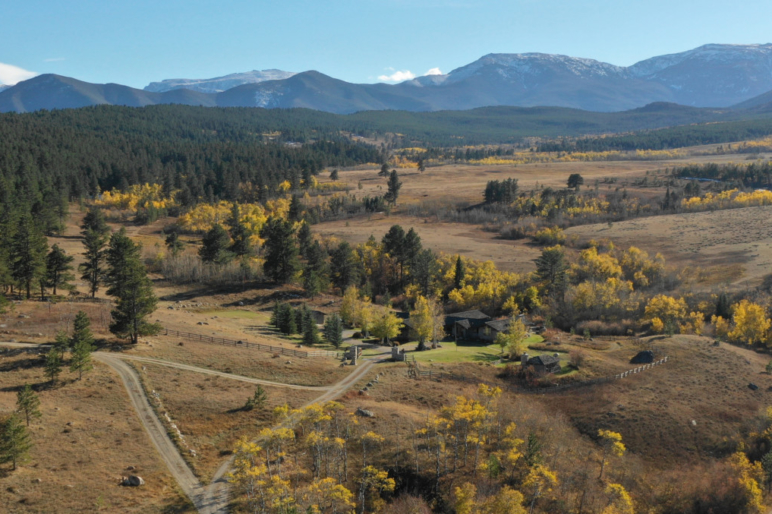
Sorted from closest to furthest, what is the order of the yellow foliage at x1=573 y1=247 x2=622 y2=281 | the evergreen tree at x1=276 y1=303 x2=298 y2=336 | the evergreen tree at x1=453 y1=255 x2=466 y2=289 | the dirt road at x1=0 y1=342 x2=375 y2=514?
the dirt road at x1=0 y1=342 x2=375 y2=514
the evergreen tree at x1=276 y1=303 x2=298 y2=336
the evergreen tree at x1=453 y1=255 x2=466 y2=289
the yellow foliage at x1=573 y1=247 x2=622 y2=281

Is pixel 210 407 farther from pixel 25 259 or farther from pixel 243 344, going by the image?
pixel 25 259

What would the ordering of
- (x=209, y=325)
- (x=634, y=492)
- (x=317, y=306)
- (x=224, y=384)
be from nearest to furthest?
1. (x=634, y=492)
2. (x=224, y=384)
3. (x=209, y=325)
4. (x=317, y=306)

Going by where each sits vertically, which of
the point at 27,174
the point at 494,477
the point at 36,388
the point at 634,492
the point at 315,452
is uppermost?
the point at 27,174

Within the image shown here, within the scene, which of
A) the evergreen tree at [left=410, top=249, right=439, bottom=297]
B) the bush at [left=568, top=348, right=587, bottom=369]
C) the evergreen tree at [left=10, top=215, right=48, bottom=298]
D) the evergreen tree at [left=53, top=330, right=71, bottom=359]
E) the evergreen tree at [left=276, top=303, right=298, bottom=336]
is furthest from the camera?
the evergreen tree at [left=410, top=249, right=439, bottom=297]

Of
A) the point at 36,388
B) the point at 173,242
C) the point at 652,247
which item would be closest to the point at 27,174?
the point at 173,242

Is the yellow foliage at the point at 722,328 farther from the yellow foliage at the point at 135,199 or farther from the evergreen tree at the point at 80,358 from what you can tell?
the yellow foliage at the point at 135,199

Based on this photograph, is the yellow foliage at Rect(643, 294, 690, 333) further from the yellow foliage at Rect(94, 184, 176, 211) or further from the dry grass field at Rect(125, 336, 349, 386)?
the yellow foliage at Rect(94, 184, 176, 211)

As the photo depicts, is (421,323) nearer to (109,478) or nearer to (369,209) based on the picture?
(109,478)

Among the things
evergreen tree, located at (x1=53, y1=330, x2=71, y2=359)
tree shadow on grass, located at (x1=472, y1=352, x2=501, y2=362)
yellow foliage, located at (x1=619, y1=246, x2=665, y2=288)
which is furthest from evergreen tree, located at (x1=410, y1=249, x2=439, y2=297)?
evergreen tree, located at (x1=53, y1=330, x2=71, y2=359)
